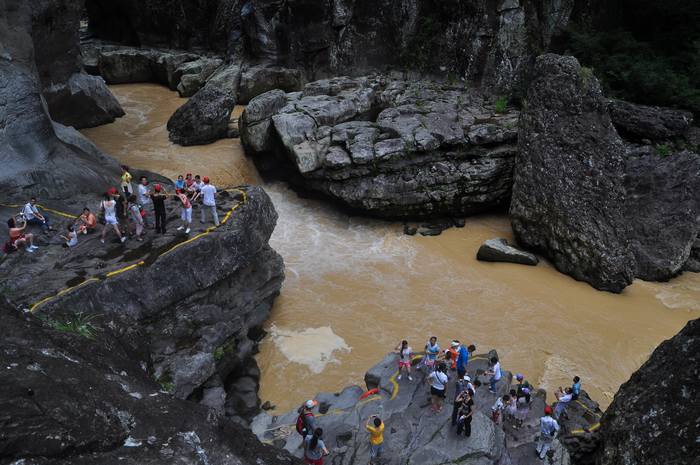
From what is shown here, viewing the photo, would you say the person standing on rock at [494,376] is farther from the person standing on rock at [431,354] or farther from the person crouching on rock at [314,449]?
Result: the person crouching on rock at [314,449]

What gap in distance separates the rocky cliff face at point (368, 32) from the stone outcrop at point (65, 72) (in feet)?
32.9

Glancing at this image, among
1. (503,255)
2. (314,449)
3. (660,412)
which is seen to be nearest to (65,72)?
(503,255)

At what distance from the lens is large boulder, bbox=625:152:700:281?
67.7 ft

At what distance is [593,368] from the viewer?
1540cm

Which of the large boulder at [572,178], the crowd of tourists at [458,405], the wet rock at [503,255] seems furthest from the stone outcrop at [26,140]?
the large boulder at [572,178]

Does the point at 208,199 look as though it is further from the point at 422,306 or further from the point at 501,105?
the point at 501,105

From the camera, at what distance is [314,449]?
10.2 meters

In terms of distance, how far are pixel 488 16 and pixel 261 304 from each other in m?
20.5

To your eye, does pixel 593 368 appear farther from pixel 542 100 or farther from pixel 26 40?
pixel 26 40

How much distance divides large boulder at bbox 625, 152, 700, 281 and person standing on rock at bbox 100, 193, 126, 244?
19.6 metres

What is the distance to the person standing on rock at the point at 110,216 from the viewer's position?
1331 centimetres

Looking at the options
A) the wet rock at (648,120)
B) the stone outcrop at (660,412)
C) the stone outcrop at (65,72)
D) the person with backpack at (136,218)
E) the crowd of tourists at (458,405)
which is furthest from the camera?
the stone outcrop at (65,72)

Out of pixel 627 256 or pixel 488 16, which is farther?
pixel 488 16

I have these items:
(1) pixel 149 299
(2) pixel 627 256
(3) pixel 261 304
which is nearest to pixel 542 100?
(2) pixel 627 256
